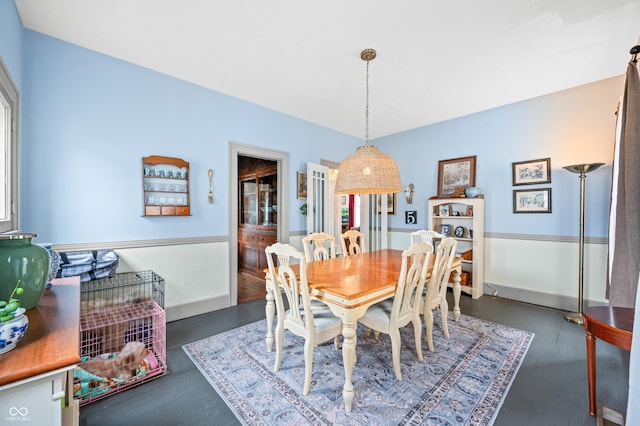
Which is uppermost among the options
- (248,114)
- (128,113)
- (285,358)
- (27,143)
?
(248,114)

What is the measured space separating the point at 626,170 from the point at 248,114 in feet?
12.4

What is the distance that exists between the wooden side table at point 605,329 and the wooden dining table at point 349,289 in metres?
1.17

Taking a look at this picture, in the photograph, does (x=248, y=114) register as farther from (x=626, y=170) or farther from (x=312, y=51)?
(x=626, y=170)

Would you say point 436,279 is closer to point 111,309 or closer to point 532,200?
point 532,200

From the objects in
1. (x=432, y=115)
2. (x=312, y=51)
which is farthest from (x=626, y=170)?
(x=312, y=51)

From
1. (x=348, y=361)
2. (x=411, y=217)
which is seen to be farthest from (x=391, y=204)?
(x=348, y=361)

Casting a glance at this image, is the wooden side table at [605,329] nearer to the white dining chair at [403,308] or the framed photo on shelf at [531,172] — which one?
the white dining chair at [403,308]

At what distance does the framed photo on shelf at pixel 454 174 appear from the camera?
161 inches

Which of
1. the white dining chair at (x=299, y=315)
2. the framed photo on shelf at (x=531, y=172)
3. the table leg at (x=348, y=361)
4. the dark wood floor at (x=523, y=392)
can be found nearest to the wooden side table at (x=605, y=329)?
the dark wood floor at (x=523, y=392)

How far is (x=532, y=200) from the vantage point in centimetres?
357

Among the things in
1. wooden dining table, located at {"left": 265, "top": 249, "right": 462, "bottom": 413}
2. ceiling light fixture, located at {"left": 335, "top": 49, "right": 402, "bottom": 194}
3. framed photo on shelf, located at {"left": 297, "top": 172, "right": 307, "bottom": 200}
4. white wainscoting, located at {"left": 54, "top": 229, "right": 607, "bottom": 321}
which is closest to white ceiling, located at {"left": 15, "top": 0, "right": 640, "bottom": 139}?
ceiling light fixture, located at {"left": 335, "top": 49, "right": 402, "bottom": 194}

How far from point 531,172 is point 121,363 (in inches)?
194

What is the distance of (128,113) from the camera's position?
2.69m

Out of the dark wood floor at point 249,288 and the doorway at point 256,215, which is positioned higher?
the doorway at point 256,215
